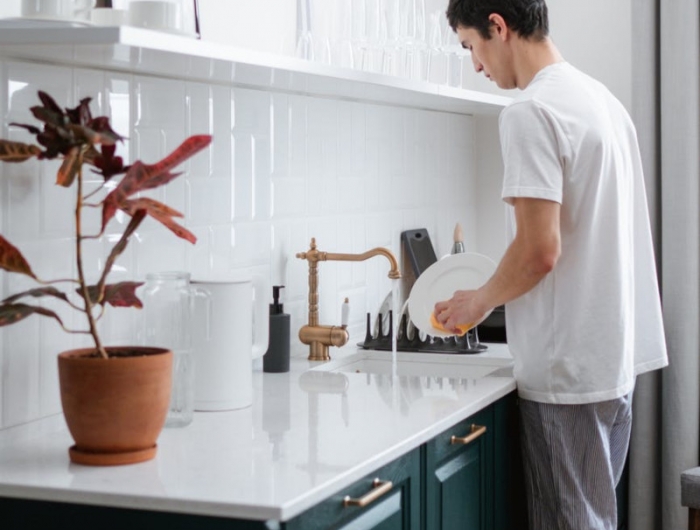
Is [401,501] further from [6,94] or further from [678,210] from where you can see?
[678,210]

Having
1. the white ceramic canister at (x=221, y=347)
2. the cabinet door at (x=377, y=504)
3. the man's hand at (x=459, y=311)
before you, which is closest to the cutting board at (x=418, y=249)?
the man's hand at (x=459, y=311)

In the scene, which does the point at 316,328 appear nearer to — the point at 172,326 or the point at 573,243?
the point at 573,243

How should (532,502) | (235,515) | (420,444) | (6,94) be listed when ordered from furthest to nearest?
(532,502) → (420,444) → (6,94) → (235,515)

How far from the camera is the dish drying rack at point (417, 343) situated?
3127 millimetres

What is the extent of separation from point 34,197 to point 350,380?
2.91ft

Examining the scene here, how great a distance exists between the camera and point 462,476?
2.44m

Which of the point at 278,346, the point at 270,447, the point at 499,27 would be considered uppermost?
the point at 499,27

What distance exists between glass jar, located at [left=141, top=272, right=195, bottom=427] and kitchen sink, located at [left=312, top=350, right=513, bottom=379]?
94 cm

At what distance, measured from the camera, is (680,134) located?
3.60 m

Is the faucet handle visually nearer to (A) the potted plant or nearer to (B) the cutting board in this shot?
(B) the cutting board

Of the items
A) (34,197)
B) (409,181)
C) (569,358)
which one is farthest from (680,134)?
(34,197)

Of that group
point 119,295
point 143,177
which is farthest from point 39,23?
point 119,295

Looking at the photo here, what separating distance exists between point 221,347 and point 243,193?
1.81 feet

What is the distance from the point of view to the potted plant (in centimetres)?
174
